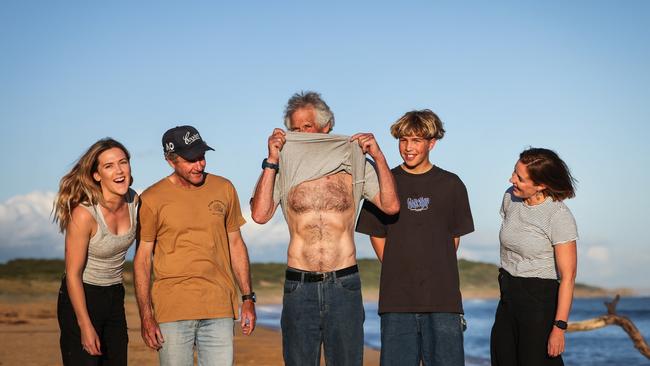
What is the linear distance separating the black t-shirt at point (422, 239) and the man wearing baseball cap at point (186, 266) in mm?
1220

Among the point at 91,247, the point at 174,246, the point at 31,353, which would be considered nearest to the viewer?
the point at 91,247

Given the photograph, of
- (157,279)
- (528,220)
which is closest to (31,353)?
(157,279)

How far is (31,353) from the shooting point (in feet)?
57.6

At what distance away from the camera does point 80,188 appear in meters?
6.57

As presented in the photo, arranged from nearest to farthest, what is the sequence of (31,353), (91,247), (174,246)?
(91,247), (174,246), (31,353)

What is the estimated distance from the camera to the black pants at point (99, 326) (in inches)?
259

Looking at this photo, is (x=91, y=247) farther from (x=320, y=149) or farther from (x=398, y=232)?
(x=398, y=232)

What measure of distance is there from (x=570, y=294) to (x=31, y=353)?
44.1 ft

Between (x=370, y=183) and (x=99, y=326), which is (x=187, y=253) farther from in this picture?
(x=370, y=183)

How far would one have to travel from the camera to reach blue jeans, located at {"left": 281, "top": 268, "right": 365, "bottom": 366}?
22.5 feet

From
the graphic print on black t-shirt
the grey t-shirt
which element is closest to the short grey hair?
the grey t-shirt

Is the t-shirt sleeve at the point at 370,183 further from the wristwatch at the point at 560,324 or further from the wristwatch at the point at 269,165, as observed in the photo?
the wristwatch at the point at 560,324

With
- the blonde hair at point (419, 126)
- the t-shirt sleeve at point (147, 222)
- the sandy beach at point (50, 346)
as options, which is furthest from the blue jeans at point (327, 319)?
the sandy beach at point (50, 346)

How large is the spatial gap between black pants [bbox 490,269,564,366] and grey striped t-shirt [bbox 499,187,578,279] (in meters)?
0.10
